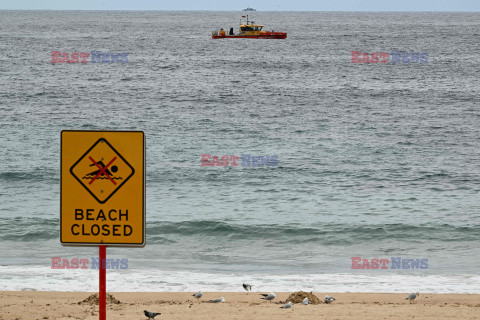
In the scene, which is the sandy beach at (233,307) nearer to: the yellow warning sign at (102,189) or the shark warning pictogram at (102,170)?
the yellow warning sign at (102,189)

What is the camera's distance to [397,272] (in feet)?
50.9

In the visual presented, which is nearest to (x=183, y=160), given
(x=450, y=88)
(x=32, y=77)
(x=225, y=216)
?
(x=225, y=216)

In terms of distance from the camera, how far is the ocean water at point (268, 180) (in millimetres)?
15602

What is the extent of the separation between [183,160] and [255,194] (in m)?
6.39

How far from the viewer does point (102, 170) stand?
16.1 ft

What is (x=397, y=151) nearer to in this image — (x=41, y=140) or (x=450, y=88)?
(x=41, y=140)

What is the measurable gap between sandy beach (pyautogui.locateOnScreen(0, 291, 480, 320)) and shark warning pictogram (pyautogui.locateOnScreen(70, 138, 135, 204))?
597cm
